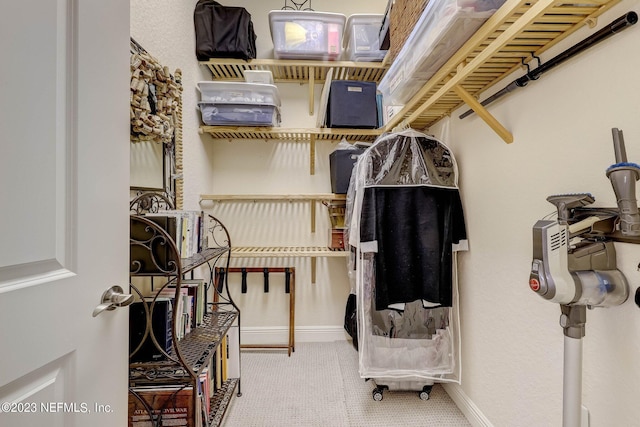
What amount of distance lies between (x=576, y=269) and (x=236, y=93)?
83.3 inches

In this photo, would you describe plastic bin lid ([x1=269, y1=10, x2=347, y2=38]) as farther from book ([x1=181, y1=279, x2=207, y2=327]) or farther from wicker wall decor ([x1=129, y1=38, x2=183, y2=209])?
book ([x1=181, y1=279, x2=207, y2=327])

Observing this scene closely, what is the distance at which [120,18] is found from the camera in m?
0.72

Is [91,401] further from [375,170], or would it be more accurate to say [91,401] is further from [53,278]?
[375,170]

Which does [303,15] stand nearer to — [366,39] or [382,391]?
[366,39]

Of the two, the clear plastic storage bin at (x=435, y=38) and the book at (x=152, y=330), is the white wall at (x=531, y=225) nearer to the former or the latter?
the clear plastic storage bin at (x=435, y=38)

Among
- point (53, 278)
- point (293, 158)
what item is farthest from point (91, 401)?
point (293, 158)

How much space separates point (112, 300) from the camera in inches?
26.0

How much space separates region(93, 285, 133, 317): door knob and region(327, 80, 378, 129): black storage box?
1820mm

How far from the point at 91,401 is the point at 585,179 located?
57.6 inches

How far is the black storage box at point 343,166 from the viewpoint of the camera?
210 centimetres

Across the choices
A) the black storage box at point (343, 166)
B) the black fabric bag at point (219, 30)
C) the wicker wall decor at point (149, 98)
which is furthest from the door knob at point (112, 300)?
the black fabric bag at point (219, 30)

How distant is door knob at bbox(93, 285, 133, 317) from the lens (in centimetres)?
64

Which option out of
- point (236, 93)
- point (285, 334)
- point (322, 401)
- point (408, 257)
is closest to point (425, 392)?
point (322, 401)

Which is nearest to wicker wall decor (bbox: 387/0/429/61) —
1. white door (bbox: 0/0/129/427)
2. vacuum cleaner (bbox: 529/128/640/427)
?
vacuum cleaner (bbox: 529/128/640/427)
